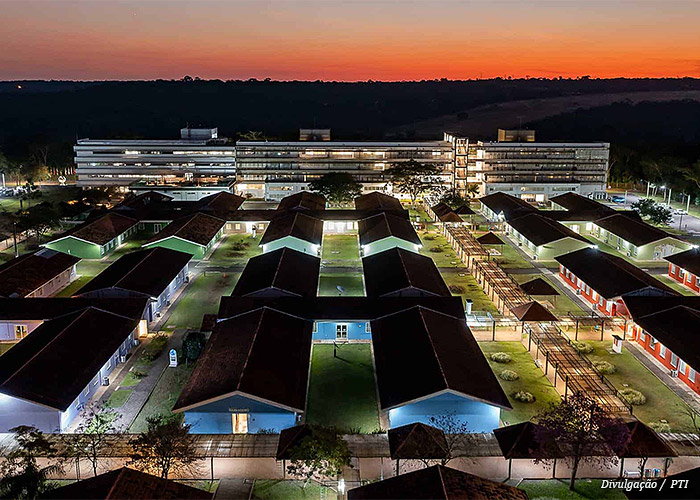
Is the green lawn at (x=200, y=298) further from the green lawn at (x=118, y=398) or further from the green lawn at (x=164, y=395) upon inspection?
the green lawn at (x=118, y=398)

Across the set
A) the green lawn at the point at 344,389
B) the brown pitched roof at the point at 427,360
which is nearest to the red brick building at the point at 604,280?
the brown pitched roof at the point at 427,360

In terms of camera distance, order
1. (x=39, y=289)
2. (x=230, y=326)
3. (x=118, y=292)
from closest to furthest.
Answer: (x=230, y=326), (x=118, y=292), (x=39, y=289)

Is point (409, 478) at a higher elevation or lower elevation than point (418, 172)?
lower

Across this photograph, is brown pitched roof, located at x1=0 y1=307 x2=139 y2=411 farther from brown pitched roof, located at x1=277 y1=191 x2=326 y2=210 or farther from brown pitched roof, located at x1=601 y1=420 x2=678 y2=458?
brown pitched roof, located at x1=277 y1=191 x2=326 y2=210

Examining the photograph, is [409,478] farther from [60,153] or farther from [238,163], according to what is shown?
[60,153]

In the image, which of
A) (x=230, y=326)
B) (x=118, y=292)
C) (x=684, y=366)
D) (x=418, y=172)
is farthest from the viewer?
(x=418, y=172)

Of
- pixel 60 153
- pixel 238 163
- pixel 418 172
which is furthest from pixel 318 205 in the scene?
pixel 60 153

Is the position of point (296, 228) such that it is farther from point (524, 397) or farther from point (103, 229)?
point (524, 397)
